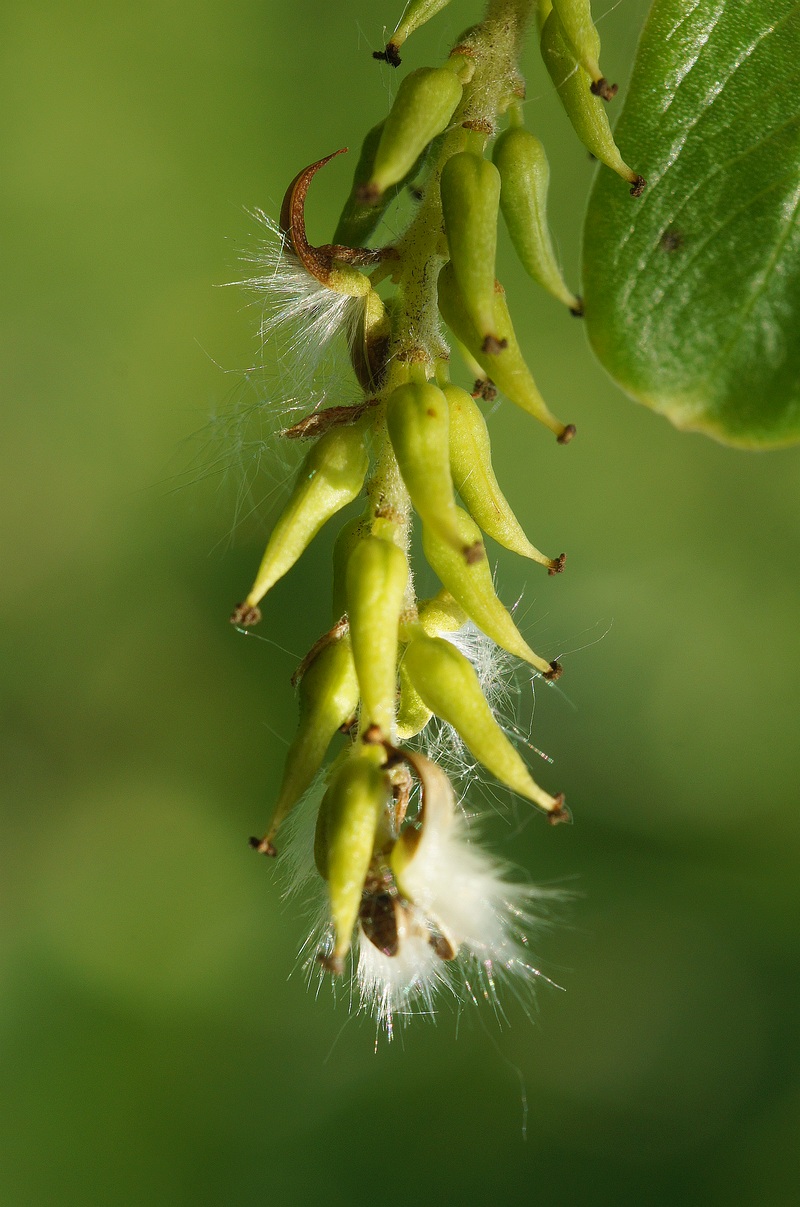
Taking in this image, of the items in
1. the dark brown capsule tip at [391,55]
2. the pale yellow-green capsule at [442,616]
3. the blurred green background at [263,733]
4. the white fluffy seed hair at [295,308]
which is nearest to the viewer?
the pale yellow-green capsule at [442,616]

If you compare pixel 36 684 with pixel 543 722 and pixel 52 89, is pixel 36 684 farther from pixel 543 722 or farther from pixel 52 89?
pixel 52 89

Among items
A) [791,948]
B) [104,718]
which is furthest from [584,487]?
[104,718]

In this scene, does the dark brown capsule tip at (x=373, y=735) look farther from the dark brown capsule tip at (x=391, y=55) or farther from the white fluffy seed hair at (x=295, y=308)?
the dark brown capsule tip at (x=391, y=55)

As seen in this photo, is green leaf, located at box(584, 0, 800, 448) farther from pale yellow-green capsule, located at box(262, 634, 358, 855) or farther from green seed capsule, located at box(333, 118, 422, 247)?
pale yellow-green capsule, located at box(262, 634, 358, 855)

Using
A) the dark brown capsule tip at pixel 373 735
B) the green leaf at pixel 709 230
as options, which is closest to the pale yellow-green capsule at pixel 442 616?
the dark brown capsule tip at pixel 373 735

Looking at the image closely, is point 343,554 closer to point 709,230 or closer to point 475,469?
point 475,469

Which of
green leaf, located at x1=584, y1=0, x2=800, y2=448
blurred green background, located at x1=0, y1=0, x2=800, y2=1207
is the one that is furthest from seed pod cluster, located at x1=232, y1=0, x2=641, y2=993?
blurred green background, located at x1=0, y1=0, x2=800, y2=1207
